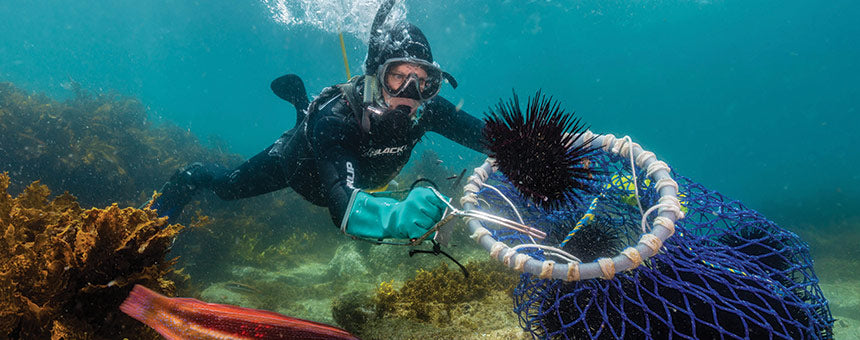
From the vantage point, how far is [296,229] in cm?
941

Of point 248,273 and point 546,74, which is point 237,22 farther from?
point 248,273

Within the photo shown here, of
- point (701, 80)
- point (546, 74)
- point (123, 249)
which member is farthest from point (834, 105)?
point (123, 249)

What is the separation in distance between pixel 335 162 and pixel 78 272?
6.28 feet

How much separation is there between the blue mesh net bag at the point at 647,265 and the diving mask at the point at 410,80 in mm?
1954

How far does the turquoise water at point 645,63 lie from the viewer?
4603 cm

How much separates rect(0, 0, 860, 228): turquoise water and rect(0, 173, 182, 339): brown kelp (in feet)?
118

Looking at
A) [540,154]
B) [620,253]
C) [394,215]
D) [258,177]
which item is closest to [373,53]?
[258,177]

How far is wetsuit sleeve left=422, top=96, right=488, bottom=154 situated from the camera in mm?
4695

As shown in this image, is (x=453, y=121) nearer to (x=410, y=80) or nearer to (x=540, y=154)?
(x=410, y=80)

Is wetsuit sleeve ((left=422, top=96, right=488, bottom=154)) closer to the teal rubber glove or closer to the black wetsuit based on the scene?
the black wetsuit

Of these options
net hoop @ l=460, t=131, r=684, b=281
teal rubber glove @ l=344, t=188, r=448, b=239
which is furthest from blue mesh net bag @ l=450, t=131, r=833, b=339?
teal rubber glove @ l=344, t=188, r=448, b=239

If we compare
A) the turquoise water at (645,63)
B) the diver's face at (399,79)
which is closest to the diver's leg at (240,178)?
the diver's face at (399,79)

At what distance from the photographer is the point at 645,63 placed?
61375 mm

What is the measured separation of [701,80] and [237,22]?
8535 centimetres
